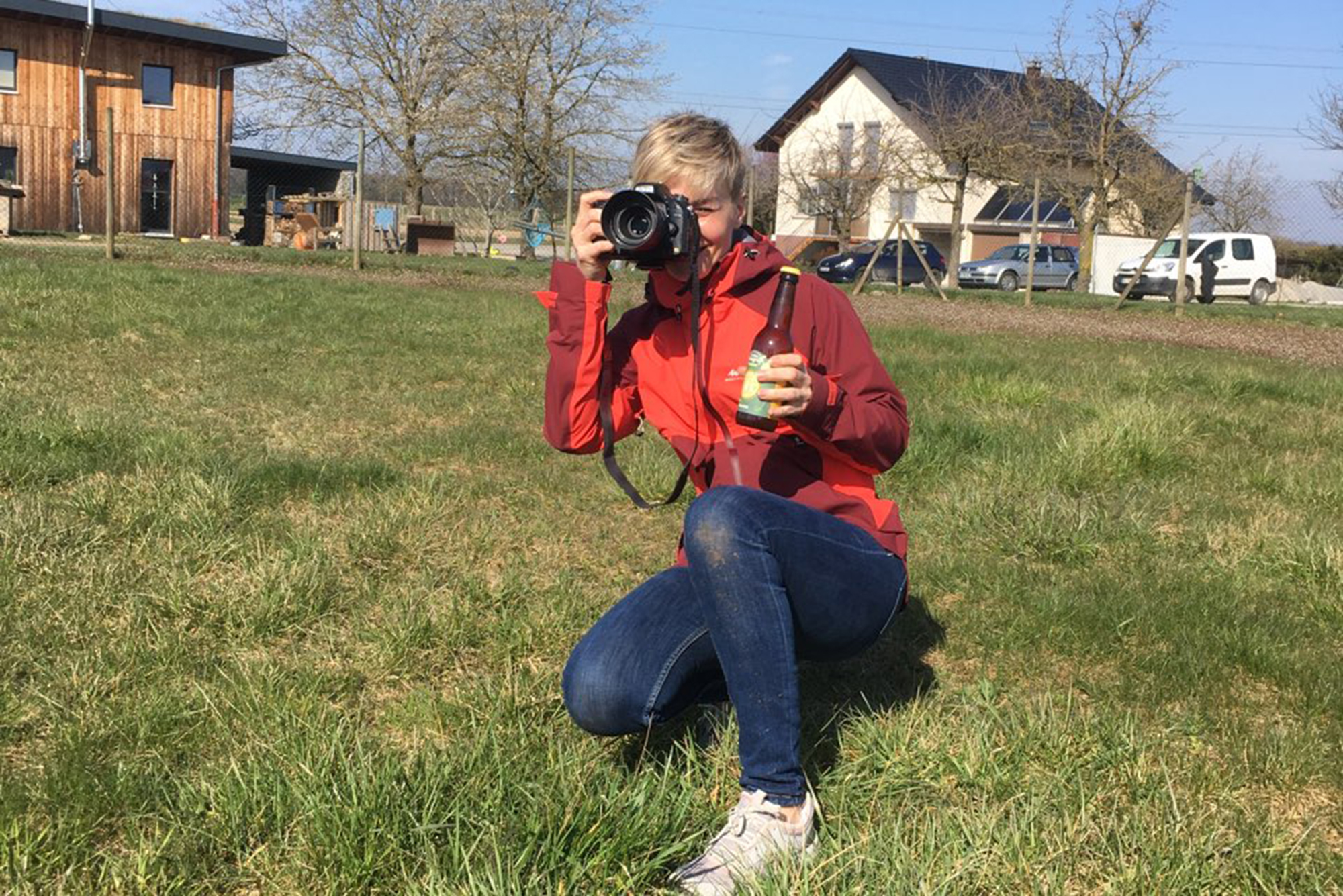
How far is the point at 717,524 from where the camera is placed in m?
2.19

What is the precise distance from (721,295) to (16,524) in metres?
2.48

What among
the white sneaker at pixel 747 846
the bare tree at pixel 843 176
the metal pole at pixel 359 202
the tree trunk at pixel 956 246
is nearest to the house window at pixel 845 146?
the bare tree at pixel 843 176

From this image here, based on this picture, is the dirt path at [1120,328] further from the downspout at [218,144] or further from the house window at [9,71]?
the house window at [9,71]

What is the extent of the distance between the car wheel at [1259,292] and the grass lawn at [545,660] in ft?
76.9

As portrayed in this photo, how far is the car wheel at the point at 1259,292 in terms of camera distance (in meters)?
27.5

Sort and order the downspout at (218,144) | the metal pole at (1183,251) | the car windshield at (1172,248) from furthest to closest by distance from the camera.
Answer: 1. the downspout at (218,144)
2. the car windshield at (1172,248)
3. the metal pole at (1183,251)

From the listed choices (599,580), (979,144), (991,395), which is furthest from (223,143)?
(599,580)

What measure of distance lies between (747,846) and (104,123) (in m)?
31.9

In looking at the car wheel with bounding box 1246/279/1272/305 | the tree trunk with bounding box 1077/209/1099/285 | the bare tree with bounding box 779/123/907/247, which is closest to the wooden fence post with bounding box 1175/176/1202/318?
the car wheel with bounding box 1246/279/1272/305

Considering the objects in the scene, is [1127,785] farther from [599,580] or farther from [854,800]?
[599,580]

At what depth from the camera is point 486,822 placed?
2.09m

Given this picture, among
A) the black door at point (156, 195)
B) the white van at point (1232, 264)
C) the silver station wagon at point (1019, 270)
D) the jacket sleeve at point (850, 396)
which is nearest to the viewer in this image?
the jacket sleeve at point (850, 396)

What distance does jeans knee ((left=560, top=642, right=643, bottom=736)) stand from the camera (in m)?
2.37

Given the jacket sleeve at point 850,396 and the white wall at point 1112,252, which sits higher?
the white wall at point 1112,252
